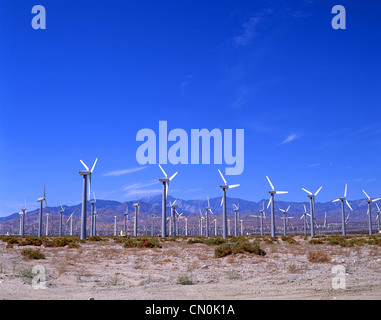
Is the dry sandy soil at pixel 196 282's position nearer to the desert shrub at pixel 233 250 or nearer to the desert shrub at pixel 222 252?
the desert shrub at pixel 222 252

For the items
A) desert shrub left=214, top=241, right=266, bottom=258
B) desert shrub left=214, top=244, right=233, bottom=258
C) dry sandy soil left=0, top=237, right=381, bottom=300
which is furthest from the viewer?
desert shrub left=214, top=241, right=266, bottom=258

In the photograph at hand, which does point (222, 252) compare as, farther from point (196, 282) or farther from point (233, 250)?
point (196, 282)

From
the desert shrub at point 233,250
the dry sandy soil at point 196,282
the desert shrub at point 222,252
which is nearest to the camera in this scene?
the dry sandy soil at point 196,282

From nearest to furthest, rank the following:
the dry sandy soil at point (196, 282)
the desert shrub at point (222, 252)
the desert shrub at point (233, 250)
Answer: the dry sandy soil at point (196, 282) < the desert shrub at point (222, 252) < the desert shrub at point (233, 250)

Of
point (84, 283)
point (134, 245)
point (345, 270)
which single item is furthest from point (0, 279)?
point (134, 245)

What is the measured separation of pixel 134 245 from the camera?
134ft

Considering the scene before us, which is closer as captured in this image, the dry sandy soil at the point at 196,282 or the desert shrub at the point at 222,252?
the dry sandy soil at the point at 196,282

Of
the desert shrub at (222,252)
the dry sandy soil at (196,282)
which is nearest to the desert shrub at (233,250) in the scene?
the desert shrub at (222,252)

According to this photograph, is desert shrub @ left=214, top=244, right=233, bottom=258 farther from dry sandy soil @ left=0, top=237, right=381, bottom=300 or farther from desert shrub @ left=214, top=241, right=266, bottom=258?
dry sandy soil @ left=0, top=237, right=381, bottom=300

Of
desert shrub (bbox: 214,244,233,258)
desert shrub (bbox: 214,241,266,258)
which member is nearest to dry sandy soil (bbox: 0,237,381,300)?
desert shrub (bbox: 214,244,233,258)

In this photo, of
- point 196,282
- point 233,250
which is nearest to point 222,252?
point 233,250
